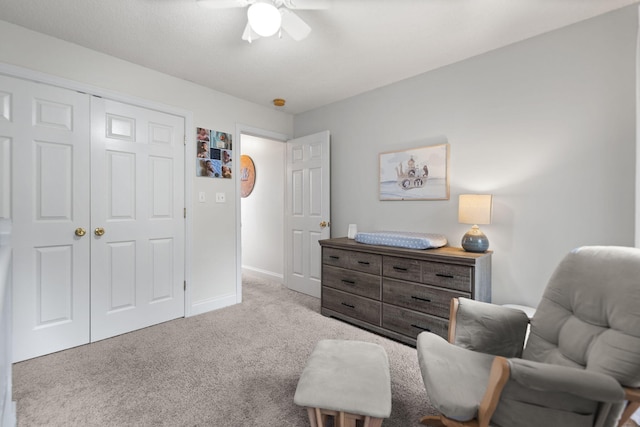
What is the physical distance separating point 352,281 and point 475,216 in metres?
1.23

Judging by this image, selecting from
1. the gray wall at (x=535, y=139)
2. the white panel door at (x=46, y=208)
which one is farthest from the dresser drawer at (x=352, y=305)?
the white panel door at (x=46, y=208)

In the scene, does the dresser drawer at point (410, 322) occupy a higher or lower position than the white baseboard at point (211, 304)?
higher

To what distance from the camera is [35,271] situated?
2193mm

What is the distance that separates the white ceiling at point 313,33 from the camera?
74.7 inches

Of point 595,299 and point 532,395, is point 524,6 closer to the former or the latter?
point 595,299

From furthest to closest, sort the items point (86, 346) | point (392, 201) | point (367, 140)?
point (367, 140) < point (392, 201) < point (86, 346)

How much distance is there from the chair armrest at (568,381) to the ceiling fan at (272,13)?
A: 6.47ft

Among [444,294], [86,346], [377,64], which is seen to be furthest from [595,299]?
[86,346]

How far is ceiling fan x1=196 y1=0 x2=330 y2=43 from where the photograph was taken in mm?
1618

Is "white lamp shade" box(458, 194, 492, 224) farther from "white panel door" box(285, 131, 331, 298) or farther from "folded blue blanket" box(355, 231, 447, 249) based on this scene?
"white panel door" box(285, 131, 331, 298)

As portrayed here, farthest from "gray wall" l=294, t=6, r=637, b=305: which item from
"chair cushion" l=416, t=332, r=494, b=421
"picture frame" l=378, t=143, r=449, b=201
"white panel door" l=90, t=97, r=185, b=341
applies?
"white panel door" l=90, t=97, r=185, b=341

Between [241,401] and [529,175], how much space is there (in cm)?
256

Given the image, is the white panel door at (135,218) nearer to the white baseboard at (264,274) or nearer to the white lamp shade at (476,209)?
the white baseboard at (264,274)

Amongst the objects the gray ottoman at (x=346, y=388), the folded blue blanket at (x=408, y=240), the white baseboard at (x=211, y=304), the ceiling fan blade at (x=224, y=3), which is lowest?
the white baseboard at (x=211, y=304)
